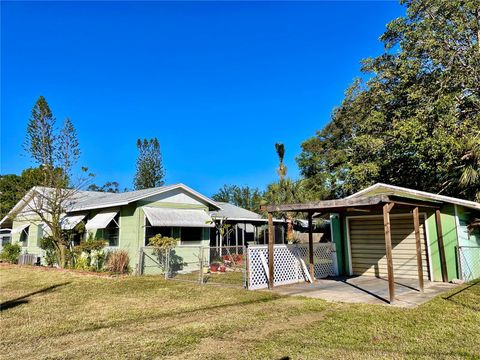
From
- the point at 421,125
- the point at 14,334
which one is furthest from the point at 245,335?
the point at 421,125

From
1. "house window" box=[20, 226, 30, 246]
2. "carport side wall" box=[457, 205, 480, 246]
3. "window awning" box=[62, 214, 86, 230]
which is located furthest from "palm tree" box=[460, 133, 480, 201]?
"house window" box=[20, 226, 30, 246]

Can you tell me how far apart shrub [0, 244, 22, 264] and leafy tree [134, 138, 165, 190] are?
20027 mm

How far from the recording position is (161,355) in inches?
183

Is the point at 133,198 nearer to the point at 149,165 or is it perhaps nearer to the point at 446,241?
the point at 446,241

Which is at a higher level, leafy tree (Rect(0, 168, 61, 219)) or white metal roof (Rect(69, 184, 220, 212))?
leafy tree (Rect(0, 168, 61, 219))

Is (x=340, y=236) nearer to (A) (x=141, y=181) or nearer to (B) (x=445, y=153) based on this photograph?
(B) (x=445, y=153)

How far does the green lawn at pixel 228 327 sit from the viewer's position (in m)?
4.75

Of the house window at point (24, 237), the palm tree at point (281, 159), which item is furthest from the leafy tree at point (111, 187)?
the palm tree at point (281, 159)

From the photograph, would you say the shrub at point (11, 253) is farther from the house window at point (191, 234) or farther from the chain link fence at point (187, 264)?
the house window at point (191, 234)

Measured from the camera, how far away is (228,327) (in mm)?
5984

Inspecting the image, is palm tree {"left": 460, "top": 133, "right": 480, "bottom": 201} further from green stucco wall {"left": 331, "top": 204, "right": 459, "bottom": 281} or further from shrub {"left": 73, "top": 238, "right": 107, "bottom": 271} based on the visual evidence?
shrub {"left": 73, "top": 238, "right": 107, "bottom": 271}

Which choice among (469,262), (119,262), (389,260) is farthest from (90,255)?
(469,262)

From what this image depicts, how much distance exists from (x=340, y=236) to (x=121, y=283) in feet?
27.1

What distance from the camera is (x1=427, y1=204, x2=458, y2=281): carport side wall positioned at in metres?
10.8
